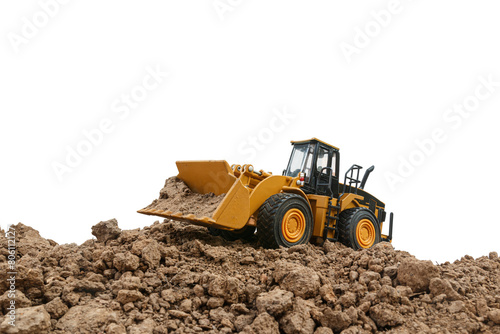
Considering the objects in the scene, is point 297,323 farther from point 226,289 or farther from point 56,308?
point 56,308

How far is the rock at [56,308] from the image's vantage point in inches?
143

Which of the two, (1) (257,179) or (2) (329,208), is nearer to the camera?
(1) (257,179)

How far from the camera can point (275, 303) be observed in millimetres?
3744

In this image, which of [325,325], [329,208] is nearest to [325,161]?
[329,208]

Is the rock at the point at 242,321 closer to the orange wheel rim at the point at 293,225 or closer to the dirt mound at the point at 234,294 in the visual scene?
the dirt mound at the point at 234,294

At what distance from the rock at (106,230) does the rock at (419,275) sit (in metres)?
4.54

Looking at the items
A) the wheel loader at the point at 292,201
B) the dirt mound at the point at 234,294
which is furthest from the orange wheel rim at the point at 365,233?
the dirt mound at the point at 234,294

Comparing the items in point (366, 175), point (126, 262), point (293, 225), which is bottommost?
point (126, 262)

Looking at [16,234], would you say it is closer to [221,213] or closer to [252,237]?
[221,213]

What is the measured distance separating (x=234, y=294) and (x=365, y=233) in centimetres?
438

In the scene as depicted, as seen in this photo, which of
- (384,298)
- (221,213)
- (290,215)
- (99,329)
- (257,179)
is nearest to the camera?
(99,329)

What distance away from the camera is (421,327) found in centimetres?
369

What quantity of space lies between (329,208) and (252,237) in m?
1.68

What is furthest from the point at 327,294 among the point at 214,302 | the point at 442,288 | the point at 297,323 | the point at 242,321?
the point at 442,288
